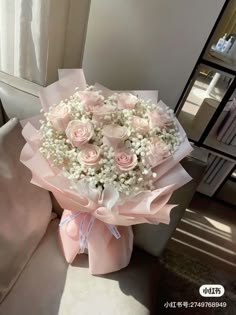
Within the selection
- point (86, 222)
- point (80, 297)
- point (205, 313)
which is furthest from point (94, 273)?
point (205, 313)

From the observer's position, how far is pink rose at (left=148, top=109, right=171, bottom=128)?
2.38ft

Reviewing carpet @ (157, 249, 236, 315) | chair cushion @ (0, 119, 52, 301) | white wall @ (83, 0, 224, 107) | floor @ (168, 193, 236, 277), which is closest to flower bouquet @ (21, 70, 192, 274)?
chair cushion @ (0, 119, 52, 301)

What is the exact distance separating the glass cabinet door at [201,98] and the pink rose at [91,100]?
0.60 m

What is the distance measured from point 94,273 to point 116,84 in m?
0.81

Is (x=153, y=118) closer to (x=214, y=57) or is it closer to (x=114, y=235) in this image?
(x=114, y=235)

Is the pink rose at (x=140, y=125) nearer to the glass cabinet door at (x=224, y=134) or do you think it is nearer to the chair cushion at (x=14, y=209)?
the chair cushion at (x=14, y=209)

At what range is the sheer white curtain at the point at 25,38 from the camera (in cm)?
84

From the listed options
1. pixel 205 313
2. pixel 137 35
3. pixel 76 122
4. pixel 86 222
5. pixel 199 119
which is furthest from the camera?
pixel 199 119

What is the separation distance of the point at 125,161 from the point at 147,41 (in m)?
0.66

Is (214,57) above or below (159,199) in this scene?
above

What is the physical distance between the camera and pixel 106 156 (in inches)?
26.3

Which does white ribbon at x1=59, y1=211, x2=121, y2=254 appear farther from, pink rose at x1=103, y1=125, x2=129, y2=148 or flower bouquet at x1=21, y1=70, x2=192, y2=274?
pink rose at x1=103, y1=125, x2=129, y2=148

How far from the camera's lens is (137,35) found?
43.4 inches

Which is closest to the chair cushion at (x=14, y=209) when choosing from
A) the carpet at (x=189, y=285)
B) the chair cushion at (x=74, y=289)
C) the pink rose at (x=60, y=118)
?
the chair cushion at (x=74, y=289)
